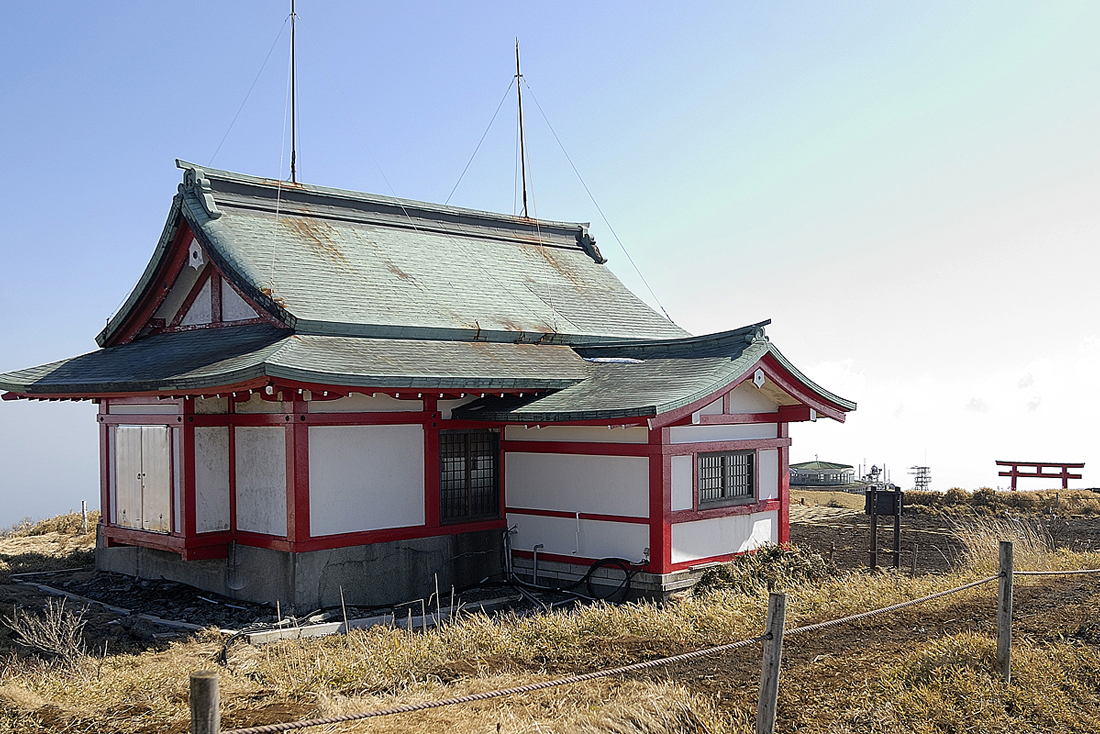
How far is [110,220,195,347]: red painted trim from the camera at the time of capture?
1817 centimetres

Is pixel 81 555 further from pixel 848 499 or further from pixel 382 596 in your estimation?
pixel 848 499

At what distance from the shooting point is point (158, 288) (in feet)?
61.6

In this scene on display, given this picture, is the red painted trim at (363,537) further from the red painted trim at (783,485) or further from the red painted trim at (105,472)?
the red painted trim at (783,485)

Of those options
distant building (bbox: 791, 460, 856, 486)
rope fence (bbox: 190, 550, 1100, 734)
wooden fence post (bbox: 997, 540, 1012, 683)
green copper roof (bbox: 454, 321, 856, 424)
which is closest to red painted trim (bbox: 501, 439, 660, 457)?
green copper roof (bbox: 454, 321, 856, 424)

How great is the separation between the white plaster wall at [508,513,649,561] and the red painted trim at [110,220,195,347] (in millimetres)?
7939

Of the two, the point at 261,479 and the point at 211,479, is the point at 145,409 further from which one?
the point at 261,479

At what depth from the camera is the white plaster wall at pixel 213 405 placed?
15.3 m

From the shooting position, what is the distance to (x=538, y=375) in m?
16.5

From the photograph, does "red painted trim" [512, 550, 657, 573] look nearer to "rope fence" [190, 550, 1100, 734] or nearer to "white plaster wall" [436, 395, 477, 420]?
"white plaster wall" [436, 395, 477, 420]

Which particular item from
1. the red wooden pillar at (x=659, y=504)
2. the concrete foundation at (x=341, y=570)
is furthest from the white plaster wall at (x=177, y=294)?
the red wooden pillar at (x=659, y=504)

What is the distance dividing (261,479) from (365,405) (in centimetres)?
193

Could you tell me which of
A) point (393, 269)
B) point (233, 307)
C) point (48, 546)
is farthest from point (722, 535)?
point (48, 546)

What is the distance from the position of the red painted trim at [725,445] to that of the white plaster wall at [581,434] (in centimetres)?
49

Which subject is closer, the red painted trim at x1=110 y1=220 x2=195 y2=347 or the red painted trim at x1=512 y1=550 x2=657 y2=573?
the red painted trim at x1=512 y1=550 x2=657 y2=573
